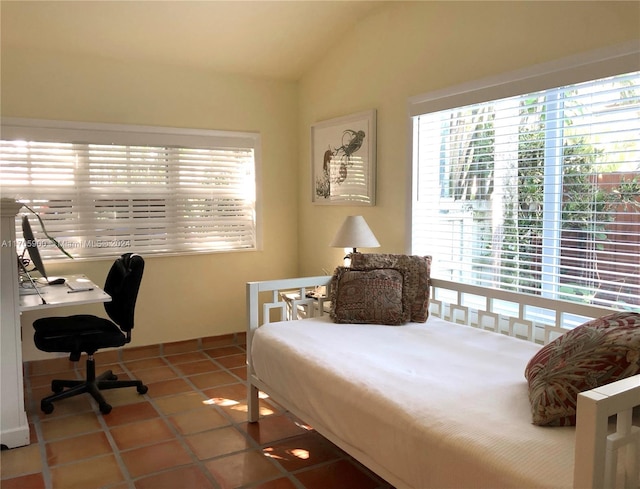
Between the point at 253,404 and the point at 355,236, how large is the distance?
1284 millimetres

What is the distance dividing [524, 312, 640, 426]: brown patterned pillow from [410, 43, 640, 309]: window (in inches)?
33.7

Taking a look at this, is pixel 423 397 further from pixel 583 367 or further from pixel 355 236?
pixel 355 236

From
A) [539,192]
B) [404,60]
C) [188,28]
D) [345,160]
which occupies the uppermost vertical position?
[188,28]

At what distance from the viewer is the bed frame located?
4.18 feet

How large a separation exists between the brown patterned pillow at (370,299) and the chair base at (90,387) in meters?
1.52

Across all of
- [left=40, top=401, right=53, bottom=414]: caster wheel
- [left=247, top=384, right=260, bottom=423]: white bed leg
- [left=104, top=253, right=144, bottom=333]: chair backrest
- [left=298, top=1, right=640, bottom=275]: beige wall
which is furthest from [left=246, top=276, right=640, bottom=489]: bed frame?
[left=40, top=401, right=53, bottom=414]: caster wheel

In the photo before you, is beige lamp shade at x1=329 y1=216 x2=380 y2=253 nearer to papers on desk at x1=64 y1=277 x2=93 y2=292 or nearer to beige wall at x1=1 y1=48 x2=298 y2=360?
beige wall at x1=1 y1=48 x2=298 y2=360

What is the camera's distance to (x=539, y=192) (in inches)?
112

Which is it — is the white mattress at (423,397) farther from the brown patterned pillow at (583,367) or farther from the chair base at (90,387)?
the chair base at (90,387)

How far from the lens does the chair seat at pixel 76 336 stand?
10.6ft

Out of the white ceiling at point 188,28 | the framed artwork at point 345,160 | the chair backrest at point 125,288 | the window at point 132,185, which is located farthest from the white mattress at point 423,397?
the white ceiling at point 188,28

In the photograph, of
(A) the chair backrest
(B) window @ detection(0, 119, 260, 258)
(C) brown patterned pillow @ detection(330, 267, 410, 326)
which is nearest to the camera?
(C) brown patterned pillow @ detection(330, 267, 410, 326)

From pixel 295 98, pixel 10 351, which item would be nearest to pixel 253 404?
pixel 10 351

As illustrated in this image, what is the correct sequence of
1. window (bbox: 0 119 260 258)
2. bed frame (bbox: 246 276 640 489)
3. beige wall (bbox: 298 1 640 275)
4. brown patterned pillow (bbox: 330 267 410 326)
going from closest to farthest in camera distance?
bed frame (bbox: 246 276 640 489)
beige wall (bbox: 298 1 640 275)
brown patterned pillow (bbox: 330 267 410 326)
window (bbox: 0 119 260 258)
